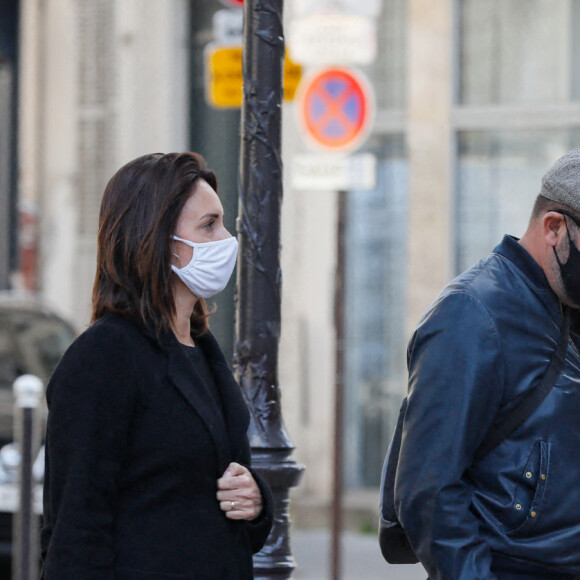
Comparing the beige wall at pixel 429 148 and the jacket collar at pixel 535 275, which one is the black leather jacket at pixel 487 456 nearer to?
the jacket collar at pixel 535 275

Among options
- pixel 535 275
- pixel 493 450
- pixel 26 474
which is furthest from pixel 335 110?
pixel 493 450

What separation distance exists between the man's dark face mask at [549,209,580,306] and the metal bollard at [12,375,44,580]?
378 centimetres

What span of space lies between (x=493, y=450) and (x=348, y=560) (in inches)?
264

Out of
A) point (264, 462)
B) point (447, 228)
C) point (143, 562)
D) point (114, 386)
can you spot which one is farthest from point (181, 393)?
point (447, 228)

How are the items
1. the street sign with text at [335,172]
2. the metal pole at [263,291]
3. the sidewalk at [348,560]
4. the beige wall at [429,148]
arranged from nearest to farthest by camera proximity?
the metal pole at [263,291] < the street sign with text at [335,172] < the sidewalk at [348,560] < the beige wall at [429,148]

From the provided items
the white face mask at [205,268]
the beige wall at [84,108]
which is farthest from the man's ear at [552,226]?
the beige wall at [84,108]

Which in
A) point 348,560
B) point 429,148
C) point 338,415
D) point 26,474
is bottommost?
point 348,560

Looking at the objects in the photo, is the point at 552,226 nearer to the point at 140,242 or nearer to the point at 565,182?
the point at 565,182

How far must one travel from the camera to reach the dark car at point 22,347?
7875 mm

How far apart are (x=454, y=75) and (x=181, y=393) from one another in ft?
25.9

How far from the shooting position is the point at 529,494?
2836 mm

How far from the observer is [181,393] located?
9.91 ft

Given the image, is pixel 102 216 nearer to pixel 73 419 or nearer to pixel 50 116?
pixel 73 419

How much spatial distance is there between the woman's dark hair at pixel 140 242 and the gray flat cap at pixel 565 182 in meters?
0.82
